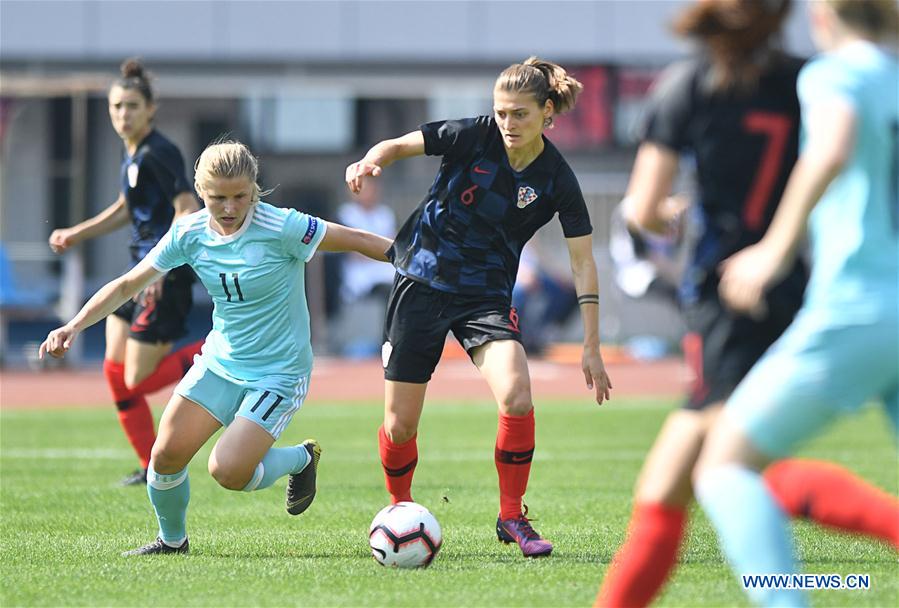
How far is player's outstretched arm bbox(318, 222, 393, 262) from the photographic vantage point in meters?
5.88

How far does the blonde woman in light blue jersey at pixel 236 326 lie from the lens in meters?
5.72

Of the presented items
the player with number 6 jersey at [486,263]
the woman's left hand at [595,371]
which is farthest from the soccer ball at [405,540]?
the woman's left hand at [595,371]

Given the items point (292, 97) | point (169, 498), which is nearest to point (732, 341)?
point (169, 498)

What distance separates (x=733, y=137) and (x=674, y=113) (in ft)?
0.61

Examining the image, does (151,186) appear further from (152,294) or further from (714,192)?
(714,192)

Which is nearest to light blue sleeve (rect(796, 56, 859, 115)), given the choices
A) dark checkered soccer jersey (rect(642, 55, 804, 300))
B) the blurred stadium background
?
dark checkered soccer jersey (rect(642, 55, 804, 300))

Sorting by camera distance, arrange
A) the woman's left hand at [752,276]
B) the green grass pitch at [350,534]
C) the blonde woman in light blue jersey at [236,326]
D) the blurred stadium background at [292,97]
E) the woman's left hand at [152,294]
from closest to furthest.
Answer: the woman's left hand at [752,276], the green grass pitch at [350,534], the blonde woman in light blue jersey at [236,326], the woman's left hand at [152,294], the blurred stadium background at [292,97]

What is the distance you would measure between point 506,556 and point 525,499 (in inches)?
73.9

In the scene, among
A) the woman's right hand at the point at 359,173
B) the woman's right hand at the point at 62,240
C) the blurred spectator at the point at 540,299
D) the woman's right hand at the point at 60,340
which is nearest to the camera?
Result: the woman's right hand at the point at 359,173

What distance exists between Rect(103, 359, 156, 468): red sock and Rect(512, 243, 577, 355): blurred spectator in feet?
37.2

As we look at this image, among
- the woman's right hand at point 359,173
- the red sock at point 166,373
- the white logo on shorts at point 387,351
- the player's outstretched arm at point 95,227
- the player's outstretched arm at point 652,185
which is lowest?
the red sock at point 166,373

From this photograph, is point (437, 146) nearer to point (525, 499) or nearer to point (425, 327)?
point (425, 327)

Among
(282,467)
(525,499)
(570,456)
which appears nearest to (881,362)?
(282,467)

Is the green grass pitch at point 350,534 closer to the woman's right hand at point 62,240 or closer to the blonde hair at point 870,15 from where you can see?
the woman's right hand at point 62,240
